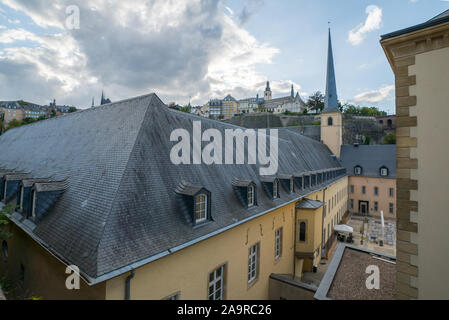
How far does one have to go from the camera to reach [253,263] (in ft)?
33.3

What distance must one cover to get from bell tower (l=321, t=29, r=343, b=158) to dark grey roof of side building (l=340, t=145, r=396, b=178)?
176 centimetres

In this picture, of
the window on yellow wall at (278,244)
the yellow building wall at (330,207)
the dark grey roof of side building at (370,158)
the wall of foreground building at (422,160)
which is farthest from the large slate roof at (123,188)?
the dark grey roof of side building at (370,158)

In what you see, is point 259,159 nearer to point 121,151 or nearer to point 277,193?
point 277,193

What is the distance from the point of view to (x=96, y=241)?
15.9 ft

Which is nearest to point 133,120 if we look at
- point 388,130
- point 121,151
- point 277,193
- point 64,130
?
point 121,151

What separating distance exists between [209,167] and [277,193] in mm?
4659

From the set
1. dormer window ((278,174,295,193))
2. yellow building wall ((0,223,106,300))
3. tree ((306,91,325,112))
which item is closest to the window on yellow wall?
dormer window ((278,174,295,193))

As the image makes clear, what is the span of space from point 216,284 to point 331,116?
116ft

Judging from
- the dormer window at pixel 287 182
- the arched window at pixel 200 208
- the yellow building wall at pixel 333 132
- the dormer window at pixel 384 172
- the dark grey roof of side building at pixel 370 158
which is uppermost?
the yellow building wall at pixel 333 132

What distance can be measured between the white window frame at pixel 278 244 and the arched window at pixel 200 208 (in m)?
6.07

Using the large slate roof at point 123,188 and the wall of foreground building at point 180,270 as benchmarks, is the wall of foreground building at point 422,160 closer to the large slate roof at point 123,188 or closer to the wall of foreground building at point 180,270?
the large slate roof at point 123,188

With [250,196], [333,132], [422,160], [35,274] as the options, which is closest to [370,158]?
[333,132]

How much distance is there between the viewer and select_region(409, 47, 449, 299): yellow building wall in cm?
427

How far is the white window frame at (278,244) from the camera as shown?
1197 centimetres
